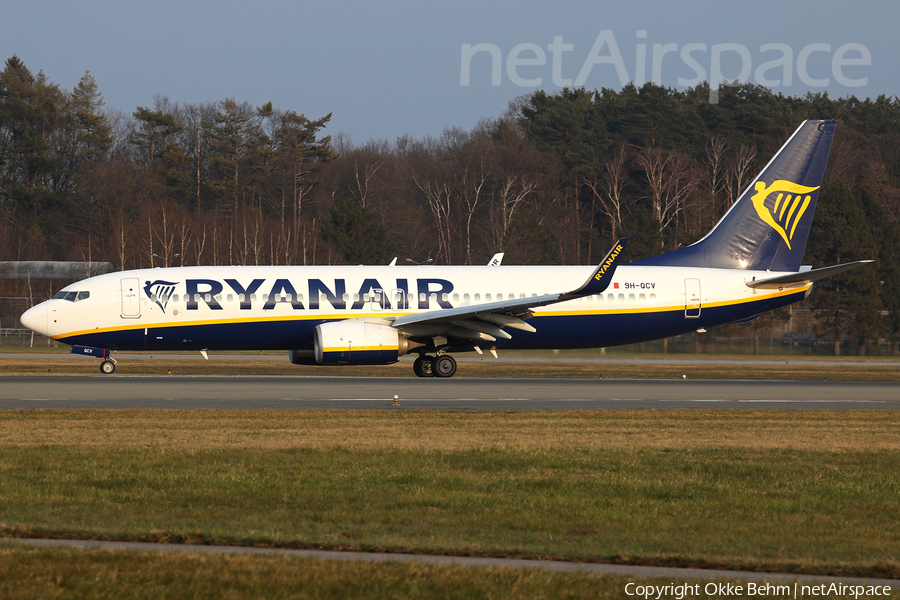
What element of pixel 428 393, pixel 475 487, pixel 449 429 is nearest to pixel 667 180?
pixel 428 393

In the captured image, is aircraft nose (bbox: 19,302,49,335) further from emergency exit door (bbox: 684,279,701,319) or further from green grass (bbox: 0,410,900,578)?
emergency exit door (bbox: 684,279,701,319)

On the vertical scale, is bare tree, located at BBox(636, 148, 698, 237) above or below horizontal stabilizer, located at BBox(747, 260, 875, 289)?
above

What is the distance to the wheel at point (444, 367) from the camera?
96.6 feet

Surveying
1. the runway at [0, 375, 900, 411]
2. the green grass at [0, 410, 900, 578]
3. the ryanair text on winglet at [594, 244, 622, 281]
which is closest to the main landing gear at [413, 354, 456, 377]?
the runway at [0, 375, 900, 411]

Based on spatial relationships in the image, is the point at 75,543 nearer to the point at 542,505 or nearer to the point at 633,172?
the point at 542,505

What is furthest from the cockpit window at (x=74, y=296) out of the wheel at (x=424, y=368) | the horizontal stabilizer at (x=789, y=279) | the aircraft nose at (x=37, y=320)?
the horizontal stabilizer at (x=789, y=279)

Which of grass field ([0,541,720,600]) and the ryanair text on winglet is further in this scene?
the ryanair text on winglet

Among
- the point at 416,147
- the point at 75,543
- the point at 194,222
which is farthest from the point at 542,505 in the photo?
the point at 416,147

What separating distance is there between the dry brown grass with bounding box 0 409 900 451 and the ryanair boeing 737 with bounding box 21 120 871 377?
8.44m

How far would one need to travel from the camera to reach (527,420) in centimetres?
1781

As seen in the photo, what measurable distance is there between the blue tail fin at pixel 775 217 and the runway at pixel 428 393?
4.72m

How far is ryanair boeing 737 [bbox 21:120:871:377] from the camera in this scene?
28141 millimetres

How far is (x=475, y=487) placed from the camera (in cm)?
1115

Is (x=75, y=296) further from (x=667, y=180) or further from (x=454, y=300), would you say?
(x=667, y=180)
